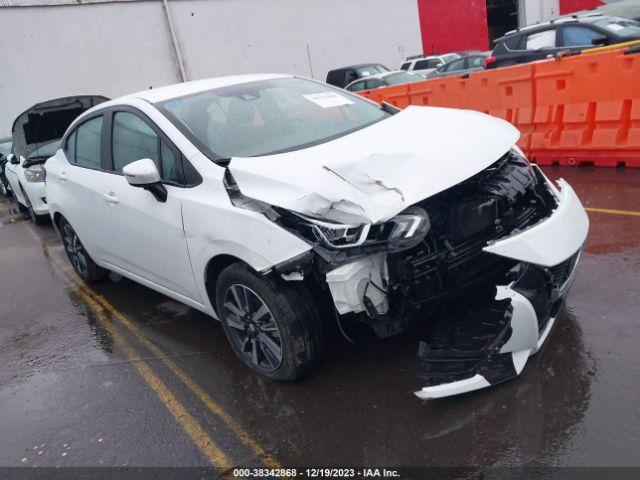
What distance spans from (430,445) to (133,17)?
2304 centimetres

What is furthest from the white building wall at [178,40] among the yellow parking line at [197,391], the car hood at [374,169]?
the car hood at [374,169]

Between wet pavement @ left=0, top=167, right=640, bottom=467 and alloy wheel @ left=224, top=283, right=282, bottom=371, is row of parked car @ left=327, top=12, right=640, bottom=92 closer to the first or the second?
wet pavement @ left=0, top=167, right=640, bottom=467

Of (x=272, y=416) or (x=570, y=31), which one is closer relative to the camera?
(x=272, y=416)

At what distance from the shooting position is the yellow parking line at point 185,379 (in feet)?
9.21

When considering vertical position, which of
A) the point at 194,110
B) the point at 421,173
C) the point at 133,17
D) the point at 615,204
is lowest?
the point at 615,204

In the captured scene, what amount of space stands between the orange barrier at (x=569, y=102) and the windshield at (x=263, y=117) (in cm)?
337

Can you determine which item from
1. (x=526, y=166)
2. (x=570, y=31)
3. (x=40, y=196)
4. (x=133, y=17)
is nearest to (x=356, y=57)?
(x=133, y=17)

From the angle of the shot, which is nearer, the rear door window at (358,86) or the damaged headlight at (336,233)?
the damaged headlight at (336,233)

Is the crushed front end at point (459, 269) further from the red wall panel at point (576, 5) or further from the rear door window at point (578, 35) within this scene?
the red wall panel at point (576, 5)

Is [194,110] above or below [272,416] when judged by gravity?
above

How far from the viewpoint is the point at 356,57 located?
28.5 metres

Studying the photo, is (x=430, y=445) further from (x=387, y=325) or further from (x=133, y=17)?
(x=133, y=17)

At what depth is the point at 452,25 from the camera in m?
32.1

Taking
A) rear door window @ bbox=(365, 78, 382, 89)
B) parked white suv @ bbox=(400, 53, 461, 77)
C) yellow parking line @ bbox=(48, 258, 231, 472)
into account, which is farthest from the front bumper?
parked white suv @ bbox=(400, 53, 461, 77)
